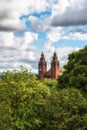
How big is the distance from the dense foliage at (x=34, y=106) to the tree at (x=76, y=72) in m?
7.96

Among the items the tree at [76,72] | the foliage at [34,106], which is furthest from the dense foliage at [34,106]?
the tree at [76,72]

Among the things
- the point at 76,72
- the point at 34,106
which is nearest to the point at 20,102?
the point at 34,106

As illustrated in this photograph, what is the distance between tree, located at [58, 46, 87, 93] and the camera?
208ft

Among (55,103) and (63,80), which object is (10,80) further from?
(63,80)

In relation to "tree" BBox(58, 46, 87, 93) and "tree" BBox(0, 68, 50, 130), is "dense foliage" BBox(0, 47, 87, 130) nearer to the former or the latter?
"tree" BBox(0, 68, 50, 130)

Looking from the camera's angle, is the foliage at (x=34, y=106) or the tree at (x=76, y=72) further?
the tree at (x=76, y=72)

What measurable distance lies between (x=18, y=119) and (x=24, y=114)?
0.90 metres

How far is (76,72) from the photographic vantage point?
65.3 meters

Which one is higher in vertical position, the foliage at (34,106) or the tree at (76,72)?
the tree at (76,72)

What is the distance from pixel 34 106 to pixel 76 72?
14.7 metres

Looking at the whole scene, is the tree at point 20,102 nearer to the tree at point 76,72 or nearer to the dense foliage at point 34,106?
the dense foliage at point 34,106

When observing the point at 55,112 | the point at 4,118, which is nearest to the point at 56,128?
the point at 55,112

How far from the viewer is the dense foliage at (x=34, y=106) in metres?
50.8

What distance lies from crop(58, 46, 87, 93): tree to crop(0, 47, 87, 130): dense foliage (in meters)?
7.96
